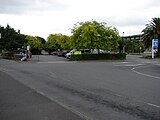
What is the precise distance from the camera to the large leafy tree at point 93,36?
5288cm

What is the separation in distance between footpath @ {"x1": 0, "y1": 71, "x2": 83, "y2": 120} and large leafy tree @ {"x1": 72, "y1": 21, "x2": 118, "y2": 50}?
1600 inches

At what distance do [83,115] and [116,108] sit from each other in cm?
154

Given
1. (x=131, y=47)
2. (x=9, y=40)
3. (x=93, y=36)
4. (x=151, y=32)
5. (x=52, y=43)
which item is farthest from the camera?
(x=131, y=47)

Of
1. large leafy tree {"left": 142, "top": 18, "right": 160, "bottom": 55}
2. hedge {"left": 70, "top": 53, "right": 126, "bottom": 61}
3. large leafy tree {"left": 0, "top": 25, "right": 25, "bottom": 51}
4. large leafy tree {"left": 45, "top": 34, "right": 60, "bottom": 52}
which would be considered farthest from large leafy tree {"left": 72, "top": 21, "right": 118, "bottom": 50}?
large leafy tree {"left": 45, "top": 34, "right": 60, "bottom": 52}

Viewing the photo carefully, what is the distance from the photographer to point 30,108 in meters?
9.46

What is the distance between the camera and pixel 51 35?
102m

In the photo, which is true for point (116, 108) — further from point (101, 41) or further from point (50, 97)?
point (101, 41)

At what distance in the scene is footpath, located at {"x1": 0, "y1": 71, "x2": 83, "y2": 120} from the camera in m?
8.20

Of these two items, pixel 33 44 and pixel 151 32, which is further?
pixel 33 44

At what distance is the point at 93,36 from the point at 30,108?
4430cm

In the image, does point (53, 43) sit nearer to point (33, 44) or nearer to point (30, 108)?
point (33, 44)

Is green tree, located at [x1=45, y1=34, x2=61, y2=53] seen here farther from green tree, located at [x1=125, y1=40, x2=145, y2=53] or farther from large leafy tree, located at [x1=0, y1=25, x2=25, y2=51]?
green tree, located at [x1=125, y1=40, x2=145, y2=53]

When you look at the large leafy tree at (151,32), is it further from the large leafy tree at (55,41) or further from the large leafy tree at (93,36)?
the large leafy tree at (55,41)

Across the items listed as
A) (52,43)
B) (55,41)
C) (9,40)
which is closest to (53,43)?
(52,43)
